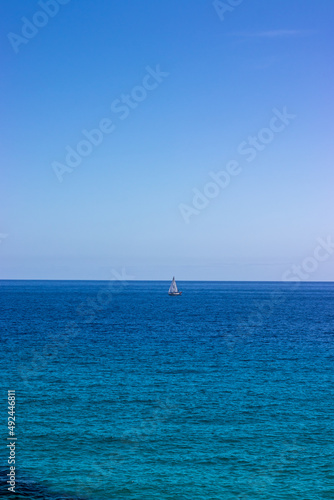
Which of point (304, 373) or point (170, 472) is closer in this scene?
point (170, 472)

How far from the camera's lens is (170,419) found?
1572 inches

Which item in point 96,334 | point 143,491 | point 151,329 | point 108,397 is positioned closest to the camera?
point 143,491

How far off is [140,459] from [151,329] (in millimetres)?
63662

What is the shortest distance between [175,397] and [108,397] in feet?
20.9

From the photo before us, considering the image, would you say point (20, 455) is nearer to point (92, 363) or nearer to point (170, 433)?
point (170, 433)

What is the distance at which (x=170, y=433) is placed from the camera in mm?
36875

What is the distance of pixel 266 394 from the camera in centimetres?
4719

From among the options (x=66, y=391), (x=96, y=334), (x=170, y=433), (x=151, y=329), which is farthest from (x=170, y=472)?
(x=151, y=329)

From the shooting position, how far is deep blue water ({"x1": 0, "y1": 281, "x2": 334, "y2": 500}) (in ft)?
96.2

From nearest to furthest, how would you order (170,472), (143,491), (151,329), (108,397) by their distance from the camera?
(143,491)
(170,472)
(108,397)
(151,329)

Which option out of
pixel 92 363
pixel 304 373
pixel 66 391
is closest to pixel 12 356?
pixel 92 363

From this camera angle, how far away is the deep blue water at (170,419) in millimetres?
29312

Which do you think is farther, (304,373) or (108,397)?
(304,373)

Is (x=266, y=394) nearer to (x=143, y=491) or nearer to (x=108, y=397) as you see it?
(x=108, y=397)
